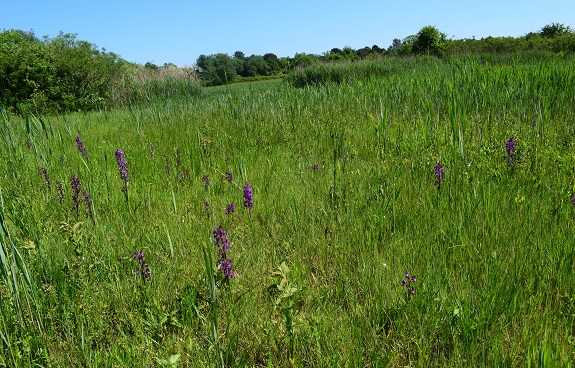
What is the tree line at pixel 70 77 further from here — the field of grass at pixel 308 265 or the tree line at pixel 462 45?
the field of grass at pixel 308 265

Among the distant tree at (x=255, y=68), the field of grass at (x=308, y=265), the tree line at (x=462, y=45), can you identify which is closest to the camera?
the field of grass at (x=308, y=265)

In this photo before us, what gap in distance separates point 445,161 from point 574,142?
1.46m

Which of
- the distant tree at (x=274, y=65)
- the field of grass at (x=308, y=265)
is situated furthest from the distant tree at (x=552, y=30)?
the field of grass at (x=308, y=265)

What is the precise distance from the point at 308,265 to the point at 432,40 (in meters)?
25.0

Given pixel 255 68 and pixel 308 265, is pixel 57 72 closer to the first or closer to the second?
pixel 308 265

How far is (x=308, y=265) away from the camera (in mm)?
2037

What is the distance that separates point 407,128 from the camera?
14.8 ft

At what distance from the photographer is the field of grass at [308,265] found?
142cm

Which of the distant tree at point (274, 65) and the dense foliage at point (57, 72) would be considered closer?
the distant tree at point (274, 65)

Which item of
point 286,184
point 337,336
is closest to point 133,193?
point 286,184

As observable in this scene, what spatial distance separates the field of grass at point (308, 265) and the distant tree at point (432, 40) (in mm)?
21891

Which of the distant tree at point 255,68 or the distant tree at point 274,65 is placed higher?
the distant tree at point 255,68

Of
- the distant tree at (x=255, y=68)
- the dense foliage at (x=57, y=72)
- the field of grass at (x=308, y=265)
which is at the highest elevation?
the distant tree at (x=255, y=68)

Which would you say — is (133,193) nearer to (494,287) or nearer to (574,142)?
(494,287)
